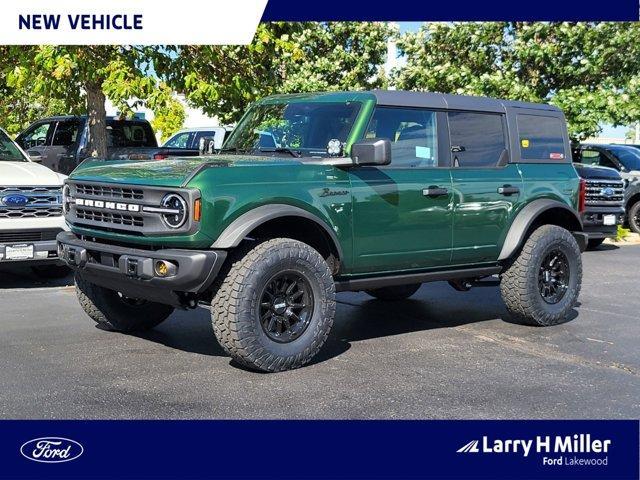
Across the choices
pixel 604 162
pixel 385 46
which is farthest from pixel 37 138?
pixel 604 162

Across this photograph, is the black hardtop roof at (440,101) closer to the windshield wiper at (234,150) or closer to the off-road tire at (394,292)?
the windshield wiper at (234,150)

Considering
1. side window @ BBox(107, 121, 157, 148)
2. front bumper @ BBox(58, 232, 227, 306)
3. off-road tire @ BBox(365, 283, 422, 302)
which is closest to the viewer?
front bumper @ BBox(58, 232, 227, 306)

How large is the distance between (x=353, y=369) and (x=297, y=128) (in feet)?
6.48

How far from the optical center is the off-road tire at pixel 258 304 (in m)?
5.74

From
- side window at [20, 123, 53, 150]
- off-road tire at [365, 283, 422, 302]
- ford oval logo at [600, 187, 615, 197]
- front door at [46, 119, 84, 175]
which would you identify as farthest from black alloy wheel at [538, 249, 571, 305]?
side window at [20, 123, 53, 150]

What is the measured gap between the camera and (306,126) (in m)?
6.80

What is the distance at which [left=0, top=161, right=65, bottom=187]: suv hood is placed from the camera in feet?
30.4

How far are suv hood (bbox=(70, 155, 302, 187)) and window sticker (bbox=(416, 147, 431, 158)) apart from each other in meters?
1.15

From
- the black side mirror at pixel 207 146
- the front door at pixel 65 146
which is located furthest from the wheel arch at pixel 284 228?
the front door at pixel 65 146

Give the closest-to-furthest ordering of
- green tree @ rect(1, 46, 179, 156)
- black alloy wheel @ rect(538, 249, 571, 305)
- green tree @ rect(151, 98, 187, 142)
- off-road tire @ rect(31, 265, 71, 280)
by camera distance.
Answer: black alloy wheel @ rect(538, 249, 571, 305), off-road tire @ rect(31, 265, 71, 280), green tree @ rect(1, 46, 179, 156), green tree @ rect(151, 98, 187, 142)

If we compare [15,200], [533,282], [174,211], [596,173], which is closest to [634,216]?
[596,173]

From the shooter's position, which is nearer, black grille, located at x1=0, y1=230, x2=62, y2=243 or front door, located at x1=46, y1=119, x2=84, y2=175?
black grille, located at x1=0, y1=230, x2=62, y2=243
